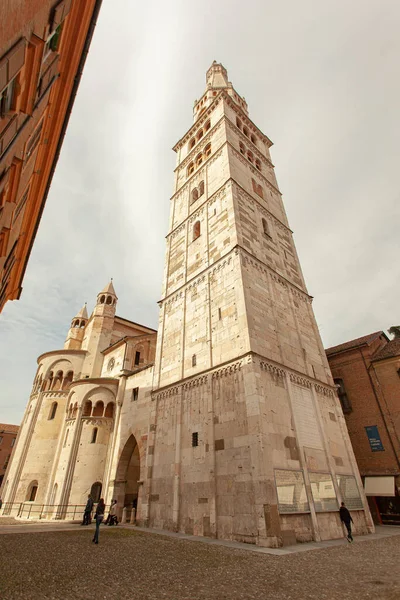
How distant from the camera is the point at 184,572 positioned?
6379 mm

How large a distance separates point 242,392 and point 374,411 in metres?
12.1

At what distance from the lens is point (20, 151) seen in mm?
6844

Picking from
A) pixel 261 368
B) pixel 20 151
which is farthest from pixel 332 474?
pixel 20 151

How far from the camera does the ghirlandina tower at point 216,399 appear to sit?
37.0ft

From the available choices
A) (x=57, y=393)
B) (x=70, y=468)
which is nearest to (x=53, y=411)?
(x=57, y=393)

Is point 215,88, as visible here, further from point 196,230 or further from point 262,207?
point 196,230

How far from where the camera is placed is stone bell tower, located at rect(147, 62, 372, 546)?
1091 centimetres

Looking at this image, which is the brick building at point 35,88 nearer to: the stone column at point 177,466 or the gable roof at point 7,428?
the stone column at point 177,466

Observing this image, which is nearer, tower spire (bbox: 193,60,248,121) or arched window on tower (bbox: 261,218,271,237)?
arched window on tower (bbox: 261,218,271,237)

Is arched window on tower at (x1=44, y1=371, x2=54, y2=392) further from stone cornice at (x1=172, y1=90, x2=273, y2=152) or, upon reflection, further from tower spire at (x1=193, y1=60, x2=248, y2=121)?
tower spire at (x1=193, y1=60, x2=248, y2=121)

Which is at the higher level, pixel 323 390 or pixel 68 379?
pixel 68 379

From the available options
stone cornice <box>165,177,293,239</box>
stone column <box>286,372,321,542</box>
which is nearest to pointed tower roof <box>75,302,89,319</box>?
stone cornice <box>165,177,293,239</box>

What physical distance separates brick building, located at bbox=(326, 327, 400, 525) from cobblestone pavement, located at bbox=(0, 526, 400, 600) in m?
9.66

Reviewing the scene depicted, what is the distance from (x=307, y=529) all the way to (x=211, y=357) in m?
7.24
